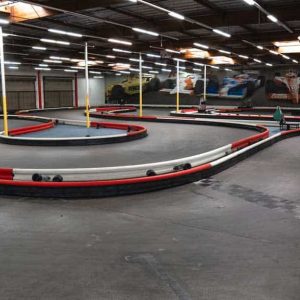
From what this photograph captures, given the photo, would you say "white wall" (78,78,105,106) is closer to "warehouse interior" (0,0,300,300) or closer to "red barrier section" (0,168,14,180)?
"warehouse interior" (0,0,300,300)

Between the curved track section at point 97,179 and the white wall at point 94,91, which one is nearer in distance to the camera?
the curved track section at point 97,179

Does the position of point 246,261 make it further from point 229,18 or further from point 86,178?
point 229,18

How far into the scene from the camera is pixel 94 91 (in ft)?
103

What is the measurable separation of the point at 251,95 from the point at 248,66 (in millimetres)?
2106

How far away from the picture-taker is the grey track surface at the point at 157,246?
7.95ft

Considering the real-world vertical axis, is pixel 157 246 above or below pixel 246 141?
below

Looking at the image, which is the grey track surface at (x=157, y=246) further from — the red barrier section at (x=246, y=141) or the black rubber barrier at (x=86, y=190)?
the red barrier section at (x=246, y=141)

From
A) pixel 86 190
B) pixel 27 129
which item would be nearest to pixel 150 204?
pixel 86 190

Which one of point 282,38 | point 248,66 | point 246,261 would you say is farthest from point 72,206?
point 248,66

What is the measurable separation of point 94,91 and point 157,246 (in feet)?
96.5

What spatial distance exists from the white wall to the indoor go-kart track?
1012 inches

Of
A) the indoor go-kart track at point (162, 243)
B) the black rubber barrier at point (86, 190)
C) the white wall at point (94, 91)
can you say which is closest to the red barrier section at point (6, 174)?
the black rubber barrier at point (86, 190)

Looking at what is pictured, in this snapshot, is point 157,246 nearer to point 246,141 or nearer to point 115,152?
point 115,152

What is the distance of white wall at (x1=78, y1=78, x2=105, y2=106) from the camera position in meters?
29.9
